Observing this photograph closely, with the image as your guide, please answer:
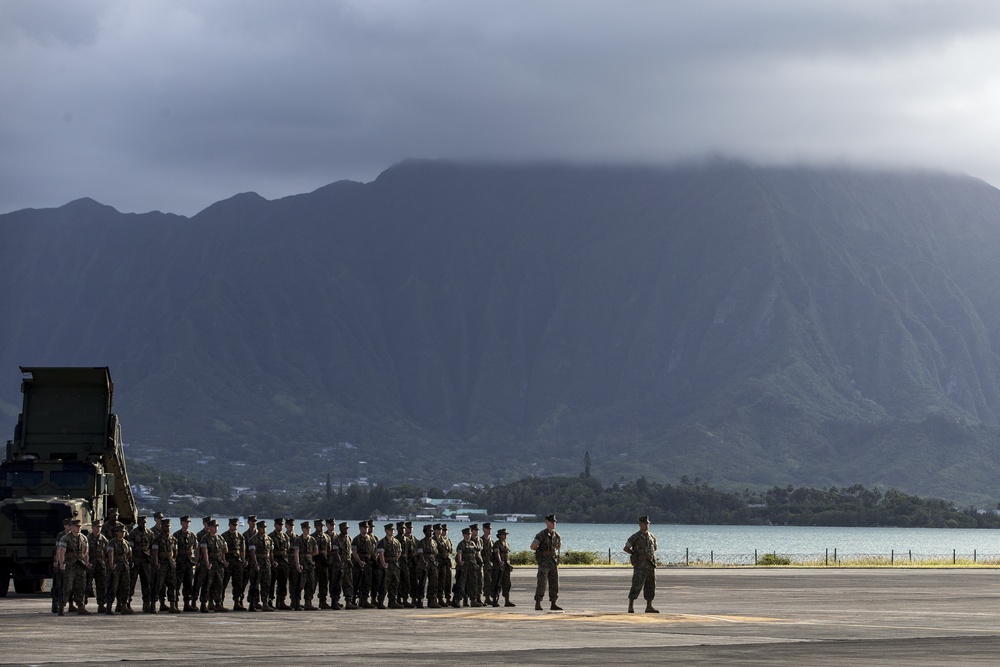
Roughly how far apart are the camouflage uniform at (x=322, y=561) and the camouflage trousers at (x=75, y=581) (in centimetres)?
522

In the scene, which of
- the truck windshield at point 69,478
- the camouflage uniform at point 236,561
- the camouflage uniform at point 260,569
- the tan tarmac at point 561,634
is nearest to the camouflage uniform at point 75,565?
the tan tarmac at point 561,634

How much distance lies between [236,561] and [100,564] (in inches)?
114

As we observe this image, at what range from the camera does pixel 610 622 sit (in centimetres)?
3072

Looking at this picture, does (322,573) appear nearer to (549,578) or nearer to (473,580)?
(473,580)

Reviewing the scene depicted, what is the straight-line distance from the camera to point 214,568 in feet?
113

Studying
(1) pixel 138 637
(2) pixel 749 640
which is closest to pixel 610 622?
(2) pixel 749 640

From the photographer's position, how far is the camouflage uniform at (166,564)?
34000mm

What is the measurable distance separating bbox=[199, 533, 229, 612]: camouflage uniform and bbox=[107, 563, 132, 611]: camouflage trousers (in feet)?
5.51

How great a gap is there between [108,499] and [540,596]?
1395 cm

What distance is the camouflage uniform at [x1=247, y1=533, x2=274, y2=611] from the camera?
1363 inches

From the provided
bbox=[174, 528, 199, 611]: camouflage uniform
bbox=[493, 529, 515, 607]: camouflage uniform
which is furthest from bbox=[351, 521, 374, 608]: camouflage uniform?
bbox=[174, 528, 199, 611]: camouflage uniform

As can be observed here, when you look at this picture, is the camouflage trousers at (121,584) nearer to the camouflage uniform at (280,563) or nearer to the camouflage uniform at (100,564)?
the camouflage uniform at (100,564)

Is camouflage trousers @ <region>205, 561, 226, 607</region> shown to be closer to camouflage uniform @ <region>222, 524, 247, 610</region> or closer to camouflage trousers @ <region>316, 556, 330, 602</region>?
camouflage uniform @ <region>222, 524, 247, 610</region>

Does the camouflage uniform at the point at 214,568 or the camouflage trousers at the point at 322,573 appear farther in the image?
the camouflage trousers at the point at 322,573
